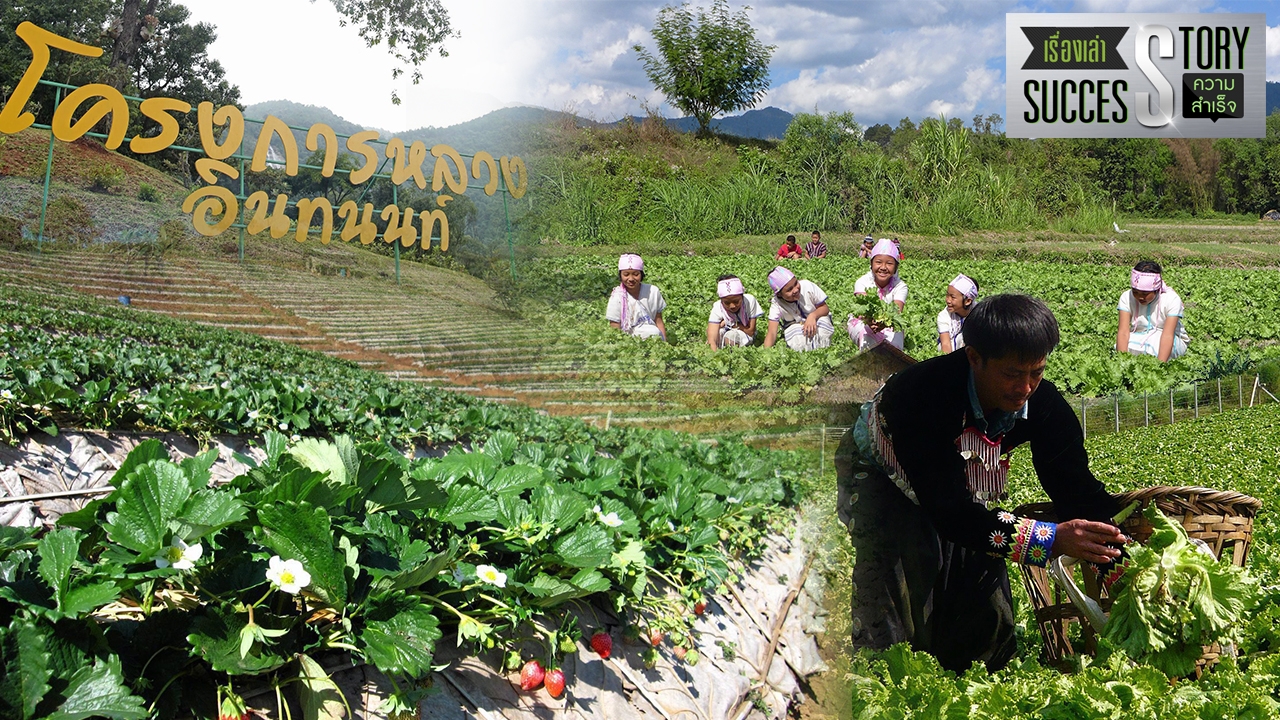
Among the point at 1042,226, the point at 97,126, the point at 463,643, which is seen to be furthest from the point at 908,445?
the point at 1042,226

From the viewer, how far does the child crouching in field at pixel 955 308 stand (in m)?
4.34

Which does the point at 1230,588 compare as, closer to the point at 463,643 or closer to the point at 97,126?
the point at 463,643

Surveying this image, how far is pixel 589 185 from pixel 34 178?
4.31 metres

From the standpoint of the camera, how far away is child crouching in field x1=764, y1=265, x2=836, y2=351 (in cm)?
451

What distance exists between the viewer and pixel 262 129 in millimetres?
3215

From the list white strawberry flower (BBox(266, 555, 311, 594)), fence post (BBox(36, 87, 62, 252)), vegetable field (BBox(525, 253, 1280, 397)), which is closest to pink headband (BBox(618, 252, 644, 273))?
vegetable field (BBox(525, 253, 1280, 397))

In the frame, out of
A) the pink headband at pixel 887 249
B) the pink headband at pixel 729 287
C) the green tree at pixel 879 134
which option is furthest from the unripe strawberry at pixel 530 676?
the green tree at pixel 879 134

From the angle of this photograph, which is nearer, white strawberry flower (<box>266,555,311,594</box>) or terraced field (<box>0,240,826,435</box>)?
white strawberry flower (<box>266,555,311,594</box>)

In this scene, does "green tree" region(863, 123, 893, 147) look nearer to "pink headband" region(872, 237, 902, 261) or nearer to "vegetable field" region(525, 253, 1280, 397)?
"vegetable field" region(525, 253, 1280, 397)

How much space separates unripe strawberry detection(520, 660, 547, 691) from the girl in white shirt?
4828 millimetres

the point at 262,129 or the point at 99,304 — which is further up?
the point at 262,129

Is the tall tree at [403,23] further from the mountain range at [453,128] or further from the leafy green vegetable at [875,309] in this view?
the leafy green vegetable at [875,309]

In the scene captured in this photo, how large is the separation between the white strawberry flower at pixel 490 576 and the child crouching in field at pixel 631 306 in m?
2.93

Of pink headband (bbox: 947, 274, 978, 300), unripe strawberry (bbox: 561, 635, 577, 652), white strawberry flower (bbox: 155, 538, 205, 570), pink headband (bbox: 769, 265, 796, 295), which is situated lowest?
unripe strawberry (bbox: 561, 635, 577, 652)
